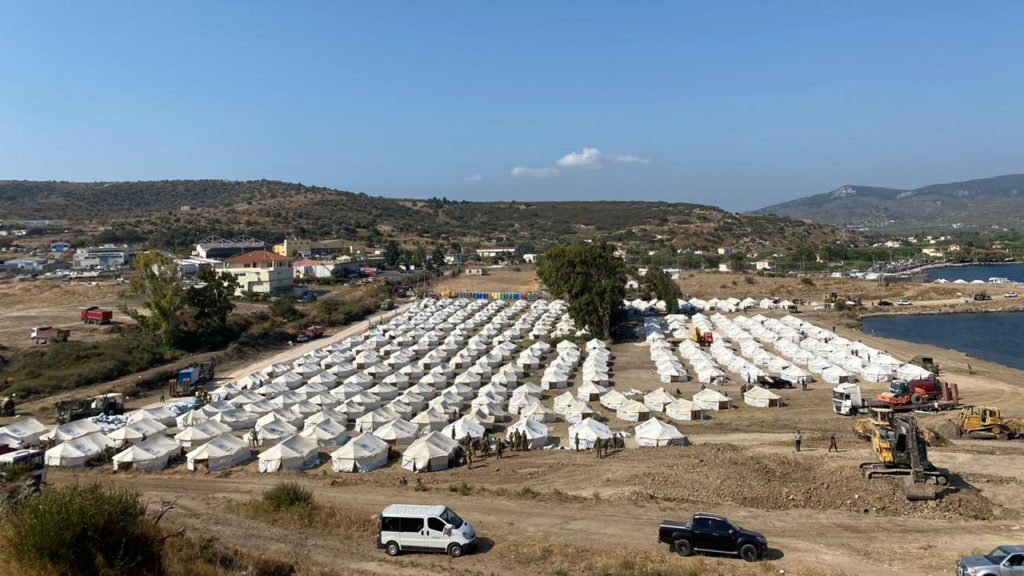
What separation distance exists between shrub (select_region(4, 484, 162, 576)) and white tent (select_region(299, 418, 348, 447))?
13541 mm

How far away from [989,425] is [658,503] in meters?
13.3

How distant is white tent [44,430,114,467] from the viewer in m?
23.3

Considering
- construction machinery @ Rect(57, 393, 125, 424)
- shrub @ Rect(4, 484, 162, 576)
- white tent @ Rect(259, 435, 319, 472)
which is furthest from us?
construction machinery @ Rect(57, 393, 125, 424)

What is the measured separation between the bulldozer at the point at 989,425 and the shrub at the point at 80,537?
24544mm

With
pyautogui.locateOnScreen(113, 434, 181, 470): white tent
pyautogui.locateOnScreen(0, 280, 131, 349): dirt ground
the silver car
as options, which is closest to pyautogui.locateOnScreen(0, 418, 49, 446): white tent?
pyautogui.locateOnScreen(113, 434, 181, 470): white tent

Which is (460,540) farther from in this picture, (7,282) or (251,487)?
(7,282)

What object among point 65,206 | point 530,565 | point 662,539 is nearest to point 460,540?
point 530,565

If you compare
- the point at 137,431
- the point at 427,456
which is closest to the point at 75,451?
the point at 137,431

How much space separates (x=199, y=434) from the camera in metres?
24.9

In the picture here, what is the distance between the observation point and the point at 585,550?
14.6 m

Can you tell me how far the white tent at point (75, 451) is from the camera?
2331 centimetres

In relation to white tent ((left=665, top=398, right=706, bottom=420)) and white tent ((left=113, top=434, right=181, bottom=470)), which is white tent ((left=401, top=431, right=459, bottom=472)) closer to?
white tent ((left=113, top=434, right=181, bottom=470))

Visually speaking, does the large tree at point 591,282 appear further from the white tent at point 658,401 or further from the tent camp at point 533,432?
the tent camp at point 533,432

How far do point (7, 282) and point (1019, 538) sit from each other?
87713mm
